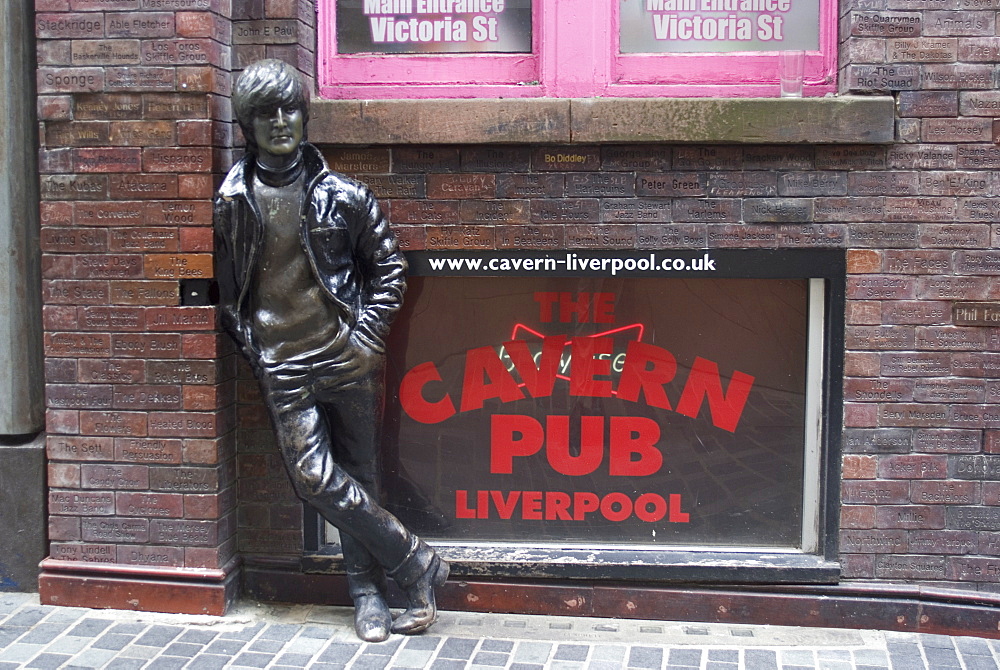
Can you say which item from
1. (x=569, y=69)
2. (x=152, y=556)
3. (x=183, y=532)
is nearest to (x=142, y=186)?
(x=183, y=532)

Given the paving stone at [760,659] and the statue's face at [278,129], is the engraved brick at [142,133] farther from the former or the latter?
the paving stone at [760,659]

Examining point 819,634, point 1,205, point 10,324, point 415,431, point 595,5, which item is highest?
point 595,5

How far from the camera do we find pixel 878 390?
14.9 feet

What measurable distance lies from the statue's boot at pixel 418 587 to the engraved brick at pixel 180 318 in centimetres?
135

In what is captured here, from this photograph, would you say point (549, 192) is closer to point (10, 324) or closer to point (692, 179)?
point (692, 179)

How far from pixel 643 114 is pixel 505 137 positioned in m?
0.61

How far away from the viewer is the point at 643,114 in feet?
14.8

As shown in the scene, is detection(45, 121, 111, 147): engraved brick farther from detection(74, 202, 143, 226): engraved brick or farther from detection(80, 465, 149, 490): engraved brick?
detection(80, 465, 149, 490): engraved brick

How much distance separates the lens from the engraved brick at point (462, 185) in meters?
4.62

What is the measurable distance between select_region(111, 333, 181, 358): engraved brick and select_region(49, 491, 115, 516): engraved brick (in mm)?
659

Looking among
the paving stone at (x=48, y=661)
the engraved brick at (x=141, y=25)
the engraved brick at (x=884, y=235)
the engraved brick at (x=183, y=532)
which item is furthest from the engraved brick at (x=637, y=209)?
the paving stone at (x=48, y=661)

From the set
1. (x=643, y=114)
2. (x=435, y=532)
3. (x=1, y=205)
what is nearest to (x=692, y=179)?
(x=643, y=114)

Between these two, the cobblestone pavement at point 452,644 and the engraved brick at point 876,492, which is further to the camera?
the engraved brick at point 876,492

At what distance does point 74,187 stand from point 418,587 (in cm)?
233
